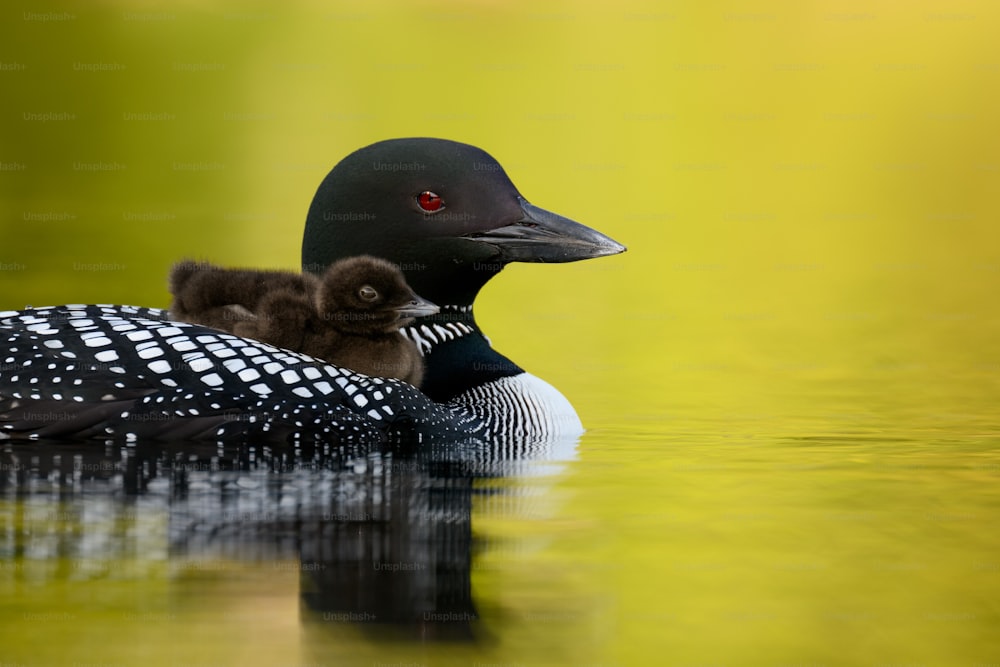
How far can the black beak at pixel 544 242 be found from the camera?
4.95 m

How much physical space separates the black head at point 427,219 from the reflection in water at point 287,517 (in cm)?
63

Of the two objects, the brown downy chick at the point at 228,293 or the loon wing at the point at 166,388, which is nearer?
the loon wing at the point at 166,388

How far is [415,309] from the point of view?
4648 mm

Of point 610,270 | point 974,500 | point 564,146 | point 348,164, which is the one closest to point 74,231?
point 610,270

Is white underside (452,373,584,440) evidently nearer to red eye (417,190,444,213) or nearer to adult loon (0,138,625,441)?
adult loon (0,138,625,441)

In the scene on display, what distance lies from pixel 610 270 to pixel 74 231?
11.4 feet

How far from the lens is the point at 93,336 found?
4422 mm

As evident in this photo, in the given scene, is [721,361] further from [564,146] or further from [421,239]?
[564,146]

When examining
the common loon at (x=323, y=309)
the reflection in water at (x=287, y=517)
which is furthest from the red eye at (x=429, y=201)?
the reflection in water at (x=287, y=517)

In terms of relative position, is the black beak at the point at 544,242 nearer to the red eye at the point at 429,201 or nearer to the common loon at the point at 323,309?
the red eye at the point at 429,201

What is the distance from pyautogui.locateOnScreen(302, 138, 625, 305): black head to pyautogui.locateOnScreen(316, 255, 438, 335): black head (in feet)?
0.89

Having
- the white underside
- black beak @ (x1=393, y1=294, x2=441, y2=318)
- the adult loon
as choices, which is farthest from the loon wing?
the white underside

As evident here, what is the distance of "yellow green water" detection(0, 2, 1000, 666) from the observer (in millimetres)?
3102

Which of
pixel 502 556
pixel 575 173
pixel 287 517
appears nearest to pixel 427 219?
pixel 287 517
